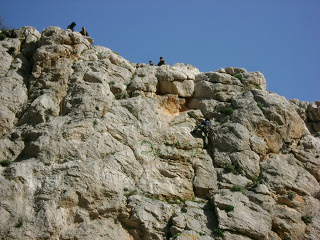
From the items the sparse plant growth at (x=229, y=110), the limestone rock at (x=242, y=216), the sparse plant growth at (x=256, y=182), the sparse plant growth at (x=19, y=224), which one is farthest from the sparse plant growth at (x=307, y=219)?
the sparse plant growth at (x=19, y=224)

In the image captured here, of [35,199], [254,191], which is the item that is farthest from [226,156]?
[35,199]

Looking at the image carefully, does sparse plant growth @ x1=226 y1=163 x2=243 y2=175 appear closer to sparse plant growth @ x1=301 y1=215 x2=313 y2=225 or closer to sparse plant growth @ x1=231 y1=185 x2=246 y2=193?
sparse plant growth @ x1=231 y1=185 x2=246 y2=193

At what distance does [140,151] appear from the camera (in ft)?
69.0

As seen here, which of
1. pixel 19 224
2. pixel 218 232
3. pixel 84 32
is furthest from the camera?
pixel 84 32

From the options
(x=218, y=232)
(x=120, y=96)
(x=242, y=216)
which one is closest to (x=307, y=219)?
(x=242, y=216)

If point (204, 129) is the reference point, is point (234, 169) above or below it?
below

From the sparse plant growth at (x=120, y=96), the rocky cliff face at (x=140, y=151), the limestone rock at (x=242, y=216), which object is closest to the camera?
the rocky cliff face at (x=140, y=151)

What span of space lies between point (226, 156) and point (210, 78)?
7287mm

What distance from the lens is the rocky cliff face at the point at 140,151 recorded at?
1775 cm

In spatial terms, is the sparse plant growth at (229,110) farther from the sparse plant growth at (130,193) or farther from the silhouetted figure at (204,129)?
the sparse plant growth at (130,193)

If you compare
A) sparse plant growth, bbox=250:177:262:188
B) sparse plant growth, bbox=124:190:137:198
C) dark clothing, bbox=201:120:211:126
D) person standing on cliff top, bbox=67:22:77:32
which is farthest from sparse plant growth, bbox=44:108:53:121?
sparse plant growth, bbox=250:177:262:188

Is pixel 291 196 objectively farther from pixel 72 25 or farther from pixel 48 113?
pixel 72 25

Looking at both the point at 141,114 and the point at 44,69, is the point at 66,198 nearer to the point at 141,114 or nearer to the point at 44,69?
the point at 141,114

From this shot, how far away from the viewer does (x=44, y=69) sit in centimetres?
2452
